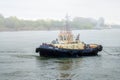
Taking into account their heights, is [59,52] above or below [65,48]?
below

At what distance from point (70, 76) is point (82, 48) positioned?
65.8 ft

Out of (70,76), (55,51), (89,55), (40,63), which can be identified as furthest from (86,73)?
(89,55)

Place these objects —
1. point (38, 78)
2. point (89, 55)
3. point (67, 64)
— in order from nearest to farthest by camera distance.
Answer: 1. point (38, 78)
2. point (67, 64)
3. point (89, 55)

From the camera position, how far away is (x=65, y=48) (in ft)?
195

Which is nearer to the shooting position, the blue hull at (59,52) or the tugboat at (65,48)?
the blue hull at (59,52)

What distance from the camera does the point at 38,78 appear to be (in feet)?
134

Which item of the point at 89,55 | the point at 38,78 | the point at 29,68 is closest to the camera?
the point at 38,78

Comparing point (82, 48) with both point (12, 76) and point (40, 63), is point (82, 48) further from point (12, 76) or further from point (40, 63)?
point (12, 76)

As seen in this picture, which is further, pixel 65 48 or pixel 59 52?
pixel 65 48

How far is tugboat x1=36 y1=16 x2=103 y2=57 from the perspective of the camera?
5856cm

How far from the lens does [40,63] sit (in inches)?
2111

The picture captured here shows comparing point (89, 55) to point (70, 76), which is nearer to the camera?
point (70, 76)

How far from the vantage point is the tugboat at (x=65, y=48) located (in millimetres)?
58562

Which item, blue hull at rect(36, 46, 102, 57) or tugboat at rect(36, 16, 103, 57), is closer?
blue hull at rect(36, 46, 102, 57)
